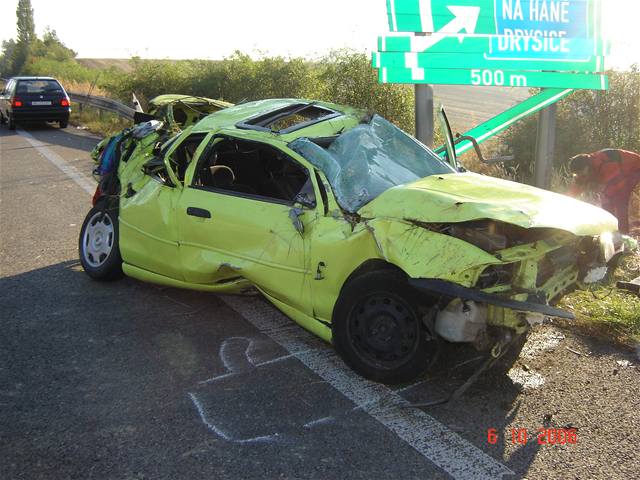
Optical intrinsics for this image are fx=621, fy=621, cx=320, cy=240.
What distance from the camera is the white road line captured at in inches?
121

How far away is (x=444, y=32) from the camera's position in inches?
287

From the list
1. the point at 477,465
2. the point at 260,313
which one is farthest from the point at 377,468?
the point at 260,313

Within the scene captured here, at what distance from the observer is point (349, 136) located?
477 centimetres

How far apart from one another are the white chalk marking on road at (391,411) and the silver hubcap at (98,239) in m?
1.66

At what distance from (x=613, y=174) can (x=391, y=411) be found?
4.12 metres

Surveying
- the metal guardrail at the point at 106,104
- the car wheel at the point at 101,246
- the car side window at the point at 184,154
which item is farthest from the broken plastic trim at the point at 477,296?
the metal guardrail at the point at 106,104

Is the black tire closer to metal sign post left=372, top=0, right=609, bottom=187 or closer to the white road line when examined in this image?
the white road line

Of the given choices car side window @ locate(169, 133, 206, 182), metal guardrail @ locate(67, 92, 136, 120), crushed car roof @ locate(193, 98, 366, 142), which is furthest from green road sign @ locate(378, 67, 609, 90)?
metal guardrail @ locate(67, 92, 136, 120)

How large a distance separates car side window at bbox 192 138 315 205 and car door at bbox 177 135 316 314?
0.01 metres

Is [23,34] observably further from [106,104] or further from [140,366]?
[140,366]

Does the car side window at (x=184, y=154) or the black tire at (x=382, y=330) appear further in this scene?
the car side window at (x=184, y=154)

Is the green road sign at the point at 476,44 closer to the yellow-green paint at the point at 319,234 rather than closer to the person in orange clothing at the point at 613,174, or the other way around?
the person in orange clothing at the point at 613,174

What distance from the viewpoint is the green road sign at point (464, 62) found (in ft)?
23.0

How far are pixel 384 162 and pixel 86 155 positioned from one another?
10.5m
